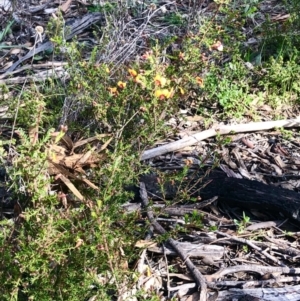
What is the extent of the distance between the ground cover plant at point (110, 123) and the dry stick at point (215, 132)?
0.39 ft

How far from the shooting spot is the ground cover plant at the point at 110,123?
2266 mm

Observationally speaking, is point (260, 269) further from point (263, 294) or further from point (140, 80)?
point (140, 80)

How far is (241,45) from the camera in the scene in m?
4.73

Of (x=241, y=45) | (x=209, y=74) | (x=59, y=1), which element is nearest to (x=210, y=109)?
(x=209, y=74)

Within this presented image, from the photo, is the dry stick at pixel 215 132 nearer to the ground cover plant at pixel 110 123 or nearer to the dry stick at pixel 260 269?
the ground cover plant at pixel 110 123

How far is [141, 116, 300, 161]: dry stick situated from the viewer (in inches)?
144

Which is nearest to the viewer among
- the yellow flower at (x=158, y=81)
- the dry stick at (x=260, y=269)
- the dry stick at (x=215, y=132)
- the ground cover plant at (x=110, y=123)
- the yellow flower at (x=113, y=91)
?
the ground cover plant at (x=110, y=123)

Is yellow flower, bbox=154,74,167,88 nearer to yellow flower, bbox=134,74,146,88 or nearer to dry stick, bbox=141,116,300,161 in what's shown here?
yellow flower, bbox=134,74,146,88

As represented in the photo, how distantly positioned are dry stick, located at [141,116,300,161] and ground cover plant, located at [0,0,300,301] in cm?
12

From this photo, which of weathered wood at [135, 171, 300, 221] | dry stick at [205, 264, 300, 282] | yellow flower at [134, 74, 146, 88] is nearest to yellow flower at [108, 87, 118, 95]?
yellow flower at [134, 74, 146, 88]

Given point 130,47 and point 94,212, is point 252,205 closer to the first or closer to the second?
point 130,47

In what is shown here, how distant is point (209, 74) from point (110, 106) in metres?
1.20

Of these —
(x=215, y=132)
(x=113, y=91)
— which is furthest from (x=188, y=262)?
(x=215, y=132)

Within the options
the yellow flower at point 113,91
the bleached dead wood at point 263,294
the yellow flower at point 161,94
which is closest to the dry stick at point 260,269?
the bleached dead wood at point 263,294
